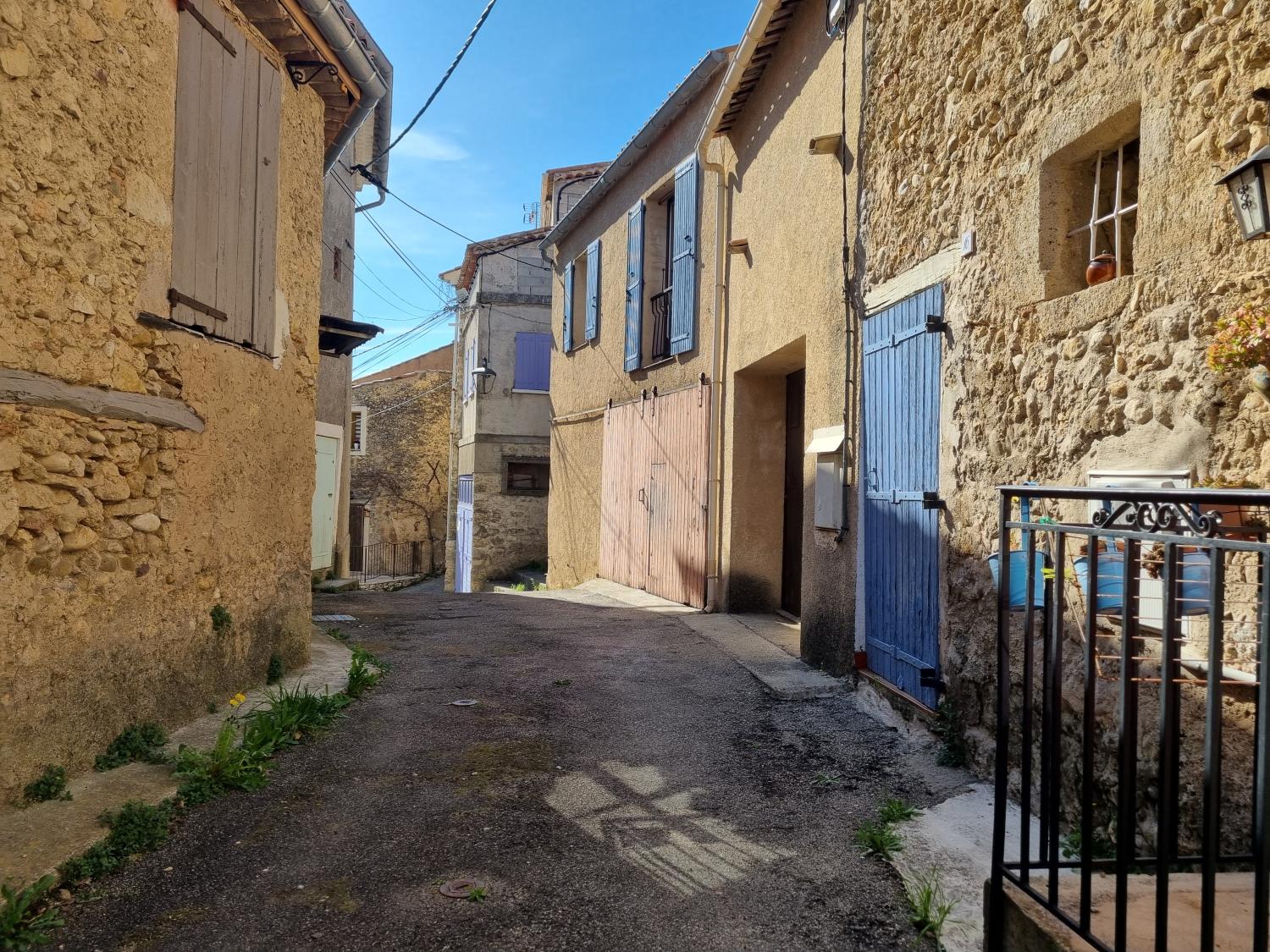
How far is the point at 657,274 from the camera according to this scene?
1080 cm

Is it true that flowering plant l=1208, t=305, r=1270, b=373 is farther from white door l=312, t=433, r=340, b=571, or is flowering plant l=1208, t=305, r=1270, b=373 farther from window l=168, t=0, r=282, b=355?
white door l=312, t=433, r=340, b=571

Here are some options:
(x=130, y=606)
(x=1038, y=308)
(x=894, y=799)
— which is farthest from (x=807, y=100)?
(x=130, y=606)

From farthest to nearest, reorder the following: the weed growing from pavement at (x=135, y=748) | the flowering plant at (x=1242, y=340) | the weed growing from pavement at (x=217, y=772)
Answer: the weed growing from pavement at (x=135, y=748), the weed growing from pavement at (x=217, y=772), the flowering plant at (x=1242, y=340)

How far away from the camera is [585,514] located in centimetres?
1303

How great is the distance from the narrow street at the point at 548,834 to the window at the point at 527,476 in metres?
11.5

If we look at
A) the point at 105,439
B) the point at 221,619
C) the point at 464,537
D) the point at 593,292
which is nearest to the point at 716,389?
the point at 593,292

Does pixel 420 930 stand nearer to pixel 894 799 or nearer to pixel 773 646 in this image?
pixel 894 799

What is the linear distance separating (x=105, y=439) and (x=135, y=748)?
1.37m

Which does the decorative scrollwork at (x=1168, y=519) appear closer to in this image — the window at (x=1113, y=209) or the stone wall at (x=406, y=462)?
the window at (x=1113, y=209)

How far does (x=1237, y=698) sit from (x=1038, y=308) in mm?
1689

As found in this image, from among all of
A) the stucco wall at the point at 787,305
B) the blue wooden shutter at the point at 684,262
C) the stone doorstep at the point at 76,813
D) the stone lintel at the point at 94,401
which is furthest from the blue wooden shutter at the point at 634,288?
the stone doorstep at the point at 76,813

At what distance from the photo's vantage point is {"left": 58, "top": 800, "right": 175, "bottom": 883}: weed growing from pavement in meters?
2.97

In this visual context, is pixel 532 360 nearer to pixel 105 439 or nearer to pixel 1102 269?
pixel 105 439

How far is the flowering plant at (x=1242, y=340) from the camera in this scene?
2551 millimetres
